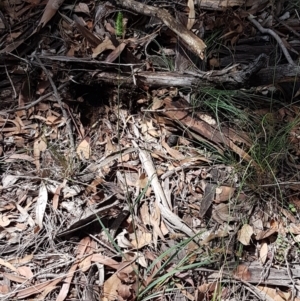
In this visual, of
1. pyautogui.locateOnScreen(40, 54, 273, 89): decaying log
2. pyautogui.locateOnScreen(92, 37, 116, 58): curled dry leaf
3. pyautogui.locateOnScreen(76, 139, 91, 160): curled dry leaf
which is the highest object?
pyautogui.locateOnScreen(92, 37, 116, 58): curled dry leaf

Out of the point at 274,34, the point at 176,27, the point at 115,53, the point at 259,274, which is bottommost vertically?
the point at 259,274

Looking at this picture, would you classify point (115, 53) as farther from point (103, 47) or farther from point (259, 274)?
point (259, 274)

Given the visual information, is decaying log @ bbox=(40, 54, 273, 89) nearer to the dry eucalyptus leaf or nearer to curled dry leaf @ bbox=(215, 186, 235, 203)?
curled dry leaf @ bbox=(215, 186, 235, 203)

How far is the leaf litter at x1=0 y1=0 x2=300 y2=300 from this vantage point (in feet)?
6.19

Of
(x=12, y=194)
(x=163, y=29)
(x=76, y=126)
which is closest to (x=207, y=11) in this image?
(x=163, y=29)

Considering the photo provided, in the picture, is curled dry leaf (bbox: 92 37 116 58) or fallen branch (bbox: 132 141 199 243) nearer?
fallen branch (bbox: 132 141 199 243)

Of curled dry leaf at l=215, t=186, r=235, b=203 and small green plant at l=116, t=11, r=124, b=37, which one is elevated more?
small green plant at l=116, t=11, r=124, b=37

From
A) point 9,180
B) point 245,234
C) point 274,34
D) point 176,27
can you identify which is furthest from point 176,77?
point 9,180

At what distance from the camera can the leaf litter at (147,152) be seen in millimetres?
1888

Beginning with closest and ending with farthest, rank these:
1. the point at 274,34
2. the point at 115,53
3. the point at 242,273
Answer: the point at 242,273 → the point at 115,53 → the point at 274,34

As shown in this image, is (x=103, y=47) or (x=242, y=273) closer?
(x=242, y=273)

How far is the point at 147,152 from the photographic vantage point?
2143mm

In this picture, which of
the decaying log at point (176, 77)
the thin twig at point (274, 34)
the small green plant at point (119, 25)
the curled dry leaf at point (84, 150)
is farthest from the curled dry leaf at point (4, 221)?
the thin twig at point (274, 34)

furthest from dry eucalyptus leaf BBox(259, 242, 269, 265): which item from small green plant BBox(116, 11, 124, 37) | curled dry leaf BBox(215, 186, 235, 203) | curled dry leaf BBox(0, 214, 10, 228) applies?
small green plant BBox(116, 11, 124, 37)
